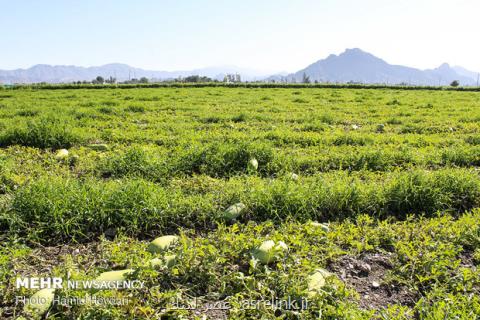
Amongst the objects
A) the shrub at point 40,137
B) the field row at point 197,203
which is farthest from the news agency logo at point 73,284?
the shrub at point 40,137

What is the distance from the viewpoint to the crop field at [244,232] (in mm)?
2430

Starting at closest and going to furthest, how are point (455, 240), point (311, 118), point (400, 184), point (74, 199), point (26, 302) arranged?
point (26, 302), point (455, 240), point (74, 199), point (400, 184), point (311, 118)

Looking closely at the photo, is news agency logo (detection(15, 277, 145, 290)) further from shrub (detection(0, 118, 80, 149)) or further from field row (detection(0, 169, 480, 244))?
shrub (detection(0, 118, 80, 149))

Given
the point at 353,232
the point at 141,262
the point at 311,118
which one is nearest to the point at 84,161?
the point at 141,262

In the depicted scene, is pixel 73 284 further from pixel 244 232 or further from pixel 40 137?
pixel 40 137

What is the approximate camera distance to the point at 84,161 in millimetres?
5746

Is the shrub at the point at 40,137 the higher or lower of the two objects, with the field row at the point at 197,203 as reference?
higher

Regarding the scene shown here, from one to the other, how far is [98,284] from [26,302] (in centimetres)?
51

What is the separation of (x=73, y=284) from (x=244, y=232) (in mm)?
1633

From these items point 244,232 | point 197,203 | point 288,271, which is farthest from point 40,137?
point 288,271

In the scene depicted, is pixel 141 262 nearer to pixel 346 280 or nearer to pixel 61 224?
pixel 61 224

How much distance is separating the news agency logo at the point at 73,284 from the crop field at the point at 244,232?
1.9 inches

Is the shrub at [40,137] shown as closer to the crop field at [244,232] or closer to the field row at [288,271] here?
the crop field at [244,232]

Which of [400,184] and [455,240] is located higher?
[400,184]
